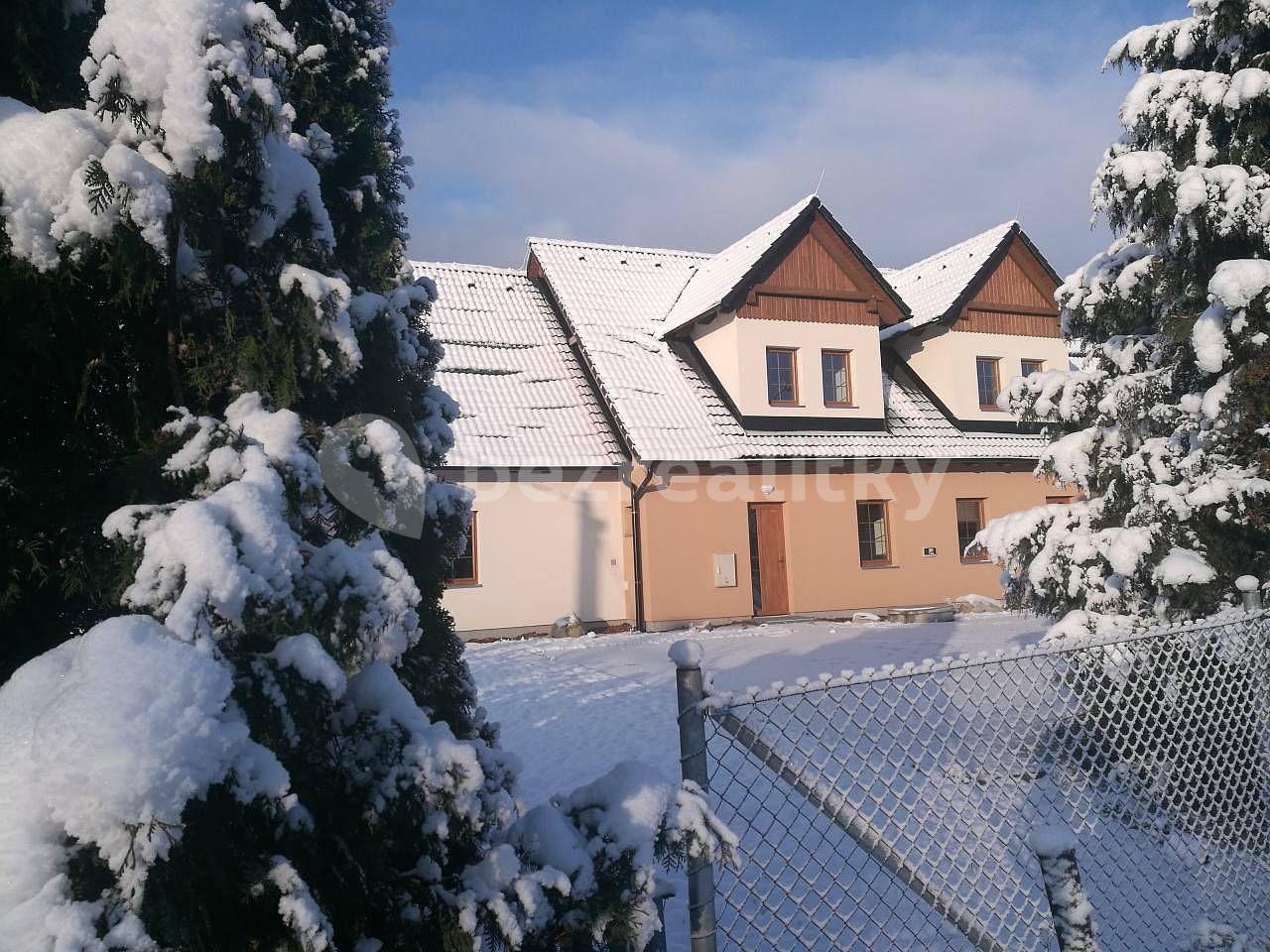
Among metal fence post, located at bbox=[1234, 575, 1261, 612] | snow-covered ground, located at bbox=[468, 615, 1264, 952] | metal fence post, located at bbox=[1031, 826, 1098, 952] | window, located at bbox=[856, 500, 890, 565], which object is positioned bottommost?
snow-covered ground, located at bbox=[468, 615, 1264, 952]

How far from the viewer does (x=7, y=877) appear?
1.24 meters

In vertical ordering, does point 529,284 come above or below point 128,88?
above

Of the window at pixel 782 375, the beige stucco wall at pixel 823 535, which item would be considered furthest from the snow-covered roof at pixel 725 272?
the beige stucco wall at pixel 823 535

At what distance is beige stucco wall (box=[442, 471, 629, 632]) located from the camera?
13.7m

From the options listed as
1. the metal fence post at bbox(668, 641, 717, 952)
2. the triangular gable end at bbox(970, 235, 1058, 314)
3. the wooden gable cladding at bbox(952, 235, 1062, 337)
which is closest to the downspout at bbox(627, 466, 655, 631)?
the wooden gable cladding at bbox(952, 235, 1062, 337)

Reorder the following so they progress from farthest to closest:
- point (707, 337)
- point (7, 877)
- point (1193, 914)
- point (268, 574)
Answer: point (707, 337)
point (1193, 914)
point (268, 574)
point (7, 877)

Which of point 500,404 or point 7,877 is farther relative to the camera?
point 500,404

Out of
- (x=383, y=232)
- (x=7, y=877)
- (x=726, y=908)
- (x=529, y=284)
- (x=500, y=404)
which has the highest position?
(x=529, y=284)

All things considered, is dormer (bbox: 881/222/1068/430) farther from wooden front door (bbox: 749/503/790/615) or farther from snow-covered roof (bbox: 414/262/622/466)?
snow-covered roof (bbox: 414/262/622/466)

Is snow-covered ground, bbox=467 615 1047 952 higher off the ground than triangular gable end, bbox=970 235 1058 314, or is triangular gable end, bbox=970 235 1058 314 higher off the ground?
triangular gable end, bbox=970 235 1058 314

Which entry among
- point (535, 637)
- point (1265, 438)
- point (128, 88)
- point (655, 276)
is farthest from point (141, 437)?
point (655, 276)

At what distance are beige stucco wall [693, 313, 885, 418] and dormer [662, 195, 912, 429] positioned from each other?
0.02 meters

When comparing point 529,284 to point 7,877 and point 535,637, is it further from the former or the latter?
point 7,877

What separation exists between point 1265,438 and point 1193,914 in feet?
9.06
